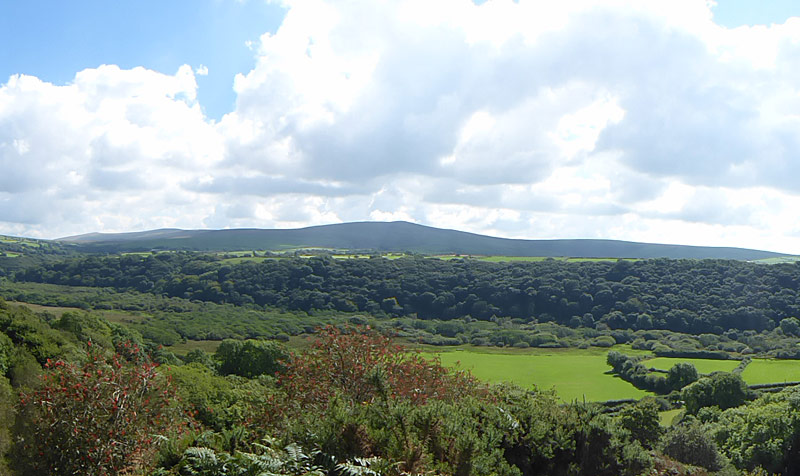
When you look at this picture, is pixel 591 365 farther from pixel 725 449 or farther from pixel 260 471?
pixel 260 471

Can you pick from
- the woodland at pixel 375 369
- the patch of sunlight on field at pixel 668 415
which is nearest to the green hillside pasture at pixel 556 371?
the woodland at pixel 375 369

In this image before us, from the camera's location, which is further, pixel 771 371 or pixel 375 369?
pixel 771 371

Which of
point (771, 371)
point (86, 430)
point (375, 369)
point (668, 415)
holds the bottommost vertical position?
point (668, 415)

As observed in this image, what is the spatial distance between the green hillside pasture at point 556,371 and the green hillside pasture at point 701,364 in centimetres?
512

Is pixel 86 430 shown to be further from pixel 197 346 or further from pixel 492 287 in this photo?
pixel 492 287

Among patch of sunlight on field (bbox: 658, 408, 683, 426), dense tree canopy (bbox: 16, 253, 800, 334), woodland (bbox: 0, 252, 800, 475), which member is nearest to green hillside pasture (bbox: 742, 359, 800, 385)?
woodland (bbox: 0, 252, 800, 475)

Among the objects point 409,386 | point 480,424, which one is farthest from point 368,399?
point 480,424

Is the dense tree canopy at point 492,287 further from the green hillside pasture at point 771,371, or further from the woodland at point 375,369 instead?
the green hillside pasture at point 771,371

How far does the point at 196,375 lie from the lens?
3197cm

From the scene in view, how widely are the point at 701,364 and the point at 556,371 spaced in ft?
56.2

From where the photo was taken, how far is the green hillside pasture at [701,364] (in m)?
62.0

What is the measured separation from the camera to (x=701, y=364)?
65438 millimetres

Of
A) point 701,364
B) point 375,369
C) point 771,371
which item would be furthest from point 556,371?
point 375,369

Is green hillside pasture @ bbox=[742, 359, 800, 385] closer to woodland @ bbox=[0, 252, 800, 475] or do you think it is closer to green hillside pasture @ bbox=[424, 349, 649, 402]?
woodland @ bbox=[0, 252, 800, 475]
